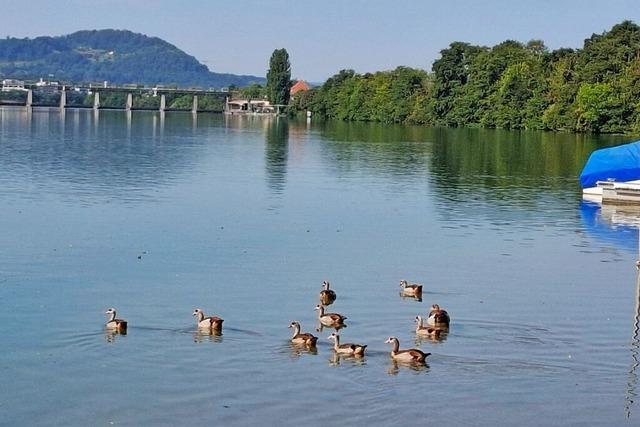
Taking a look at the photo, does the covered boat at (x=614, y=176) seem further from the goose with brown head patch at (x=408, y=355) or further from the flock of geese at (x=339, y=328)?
the goose with brown head patch at (x=408, y=355)

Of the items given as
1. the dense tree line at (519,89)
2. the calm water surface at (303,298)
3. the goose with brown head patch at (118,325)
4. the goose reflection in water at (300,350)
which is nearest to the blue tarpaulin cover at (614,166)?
the calm water surface at (303,298)

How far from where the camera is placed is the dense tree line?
10231 centimetres

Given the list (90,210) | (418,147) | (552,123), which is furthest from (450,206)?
(552,123)

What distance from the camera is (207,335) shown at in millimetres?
20109

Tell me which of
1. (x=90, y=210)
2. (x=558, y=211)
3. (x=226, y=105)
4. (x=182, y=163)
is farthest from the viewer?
(x=226, y=105)

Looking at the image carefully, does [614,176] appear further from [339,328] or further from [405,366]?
[405,366]

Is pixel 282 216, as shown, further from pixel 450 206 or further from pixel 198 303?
pixel 198 303

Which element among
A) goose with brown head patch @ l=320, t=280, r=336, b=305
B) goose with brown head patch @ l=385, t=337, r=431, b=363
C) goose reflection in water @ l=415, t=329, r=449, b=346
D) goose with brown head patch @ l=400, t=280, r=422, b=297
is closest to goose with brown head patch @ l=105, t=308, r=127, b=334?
goose with brown head patch @ l=320, t=280, r=336, b=305

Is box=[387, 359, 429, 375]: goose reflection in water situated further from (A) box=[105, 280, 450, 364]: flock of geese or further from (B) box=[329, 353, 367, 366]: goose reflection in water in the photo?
(B) box=[329, 353, 367, 366]: goose reflection in water

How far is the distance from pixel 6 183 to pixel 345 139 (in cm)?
4808

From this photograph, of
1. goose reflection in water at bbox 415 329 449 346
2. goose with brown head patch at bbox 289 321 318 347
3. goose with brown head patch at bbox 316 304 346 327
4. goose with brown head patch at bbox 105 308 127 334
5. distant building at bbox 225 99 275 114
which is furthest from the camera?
distant building at bbox 225 99 275 114

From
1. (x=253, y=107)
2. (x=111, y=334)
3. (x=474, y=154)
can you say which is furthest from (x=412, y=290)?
(x=253, y=107)

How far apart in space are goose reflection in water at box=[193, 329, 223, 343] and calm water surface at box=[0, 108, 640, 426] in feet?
0.21

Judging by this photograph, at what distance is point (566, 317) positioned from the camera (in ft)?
73.5
